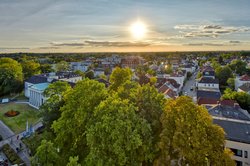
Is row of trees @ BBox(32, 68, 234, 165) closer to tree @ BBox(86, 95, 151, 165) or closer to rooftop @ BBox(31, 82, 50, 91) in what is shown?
tree @ BBox(86, 95, 151, 165)

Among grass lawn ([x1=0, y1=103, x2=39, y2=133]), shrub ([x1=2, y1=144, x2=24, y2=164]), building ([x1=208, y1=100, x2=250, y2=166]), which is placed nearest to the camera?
building ([x1=208, y1=100, x2=250, y2=166])

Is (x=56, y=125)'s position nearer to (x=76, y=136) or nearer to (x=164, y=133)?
(x=76, y=136)

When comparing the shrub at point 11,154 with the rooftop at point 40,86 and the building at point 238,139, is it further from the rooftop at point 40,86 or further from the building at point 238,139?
the building at point 238,139

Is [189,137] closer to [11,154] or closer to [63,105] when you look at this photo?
[63,105]

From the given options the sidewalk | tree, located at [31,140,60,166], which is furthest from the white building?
tree, located at [31,140,60,166]

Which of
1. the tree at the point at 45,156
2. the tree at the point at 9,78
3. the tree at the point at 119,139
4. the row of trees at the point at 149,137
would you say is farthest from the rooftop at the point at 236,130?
the tree at the point at 9,78

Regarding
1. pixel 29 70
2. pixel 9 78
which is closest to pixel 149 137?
pixel 9 78
